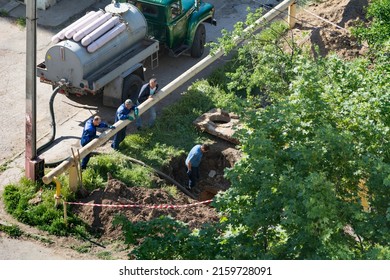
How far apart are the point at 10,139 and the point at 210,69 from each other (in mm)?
5986

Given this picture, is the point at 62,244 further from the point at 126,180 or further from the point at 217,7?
the point at 217,7

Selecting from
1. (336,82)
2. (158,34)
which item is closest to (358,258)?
(336,82)

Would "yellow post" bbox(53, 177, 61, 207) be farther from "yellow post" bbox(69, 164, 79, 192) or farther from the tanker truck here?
the tanker truck

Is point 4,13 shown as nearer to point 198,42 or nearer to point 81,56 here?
point 198,42

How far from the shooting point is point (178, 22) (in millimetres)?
24219

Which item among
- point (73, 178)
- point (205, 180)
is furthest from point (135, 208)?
point (205, 180)

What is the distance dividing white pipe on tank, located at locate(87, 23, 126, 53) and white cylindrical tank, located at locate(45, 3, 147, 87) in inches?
4.0

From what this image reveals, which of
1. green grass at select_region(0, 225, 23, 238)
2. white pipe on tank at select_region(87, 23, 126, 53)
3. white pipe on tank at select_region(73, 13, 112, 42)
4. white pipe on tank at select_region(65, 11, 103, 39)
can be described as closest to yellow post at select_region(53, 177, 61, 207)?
green grass at select_region(0, 225, 23, 238)

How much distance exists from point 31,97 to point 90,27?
3.53m

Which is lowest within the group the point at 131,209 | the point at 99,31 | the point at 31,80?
the point at 131,209

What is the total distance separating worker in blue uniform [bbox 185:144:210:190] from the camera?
66.8 feet

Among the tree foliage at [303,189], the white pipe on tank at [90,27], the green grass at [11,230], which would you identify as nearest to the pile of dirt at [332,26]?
the white pipe on tank at [90,27]

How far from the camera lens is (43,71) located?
2180 centimetres

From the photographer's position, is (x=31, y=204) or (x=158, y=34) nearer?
(x=31, y=204)
